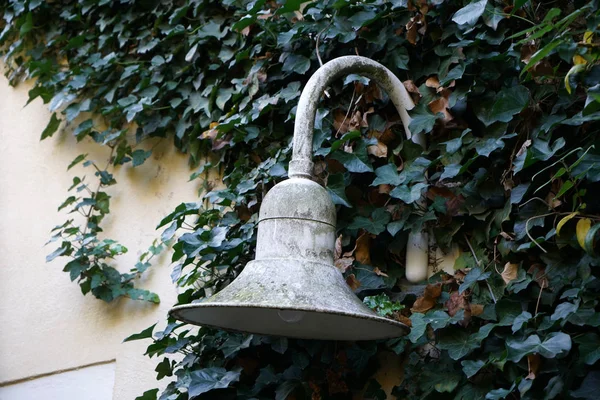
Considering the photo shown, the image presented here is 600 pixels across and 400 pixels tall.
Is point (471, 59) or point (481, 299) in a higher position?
point (471, 59)

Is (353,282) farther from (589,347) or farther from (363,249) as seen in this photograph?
(589,347)

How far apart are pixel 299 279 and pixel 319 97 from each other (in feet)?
1.67

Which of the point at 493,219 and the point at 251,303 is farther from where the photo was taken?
the point at 493,219

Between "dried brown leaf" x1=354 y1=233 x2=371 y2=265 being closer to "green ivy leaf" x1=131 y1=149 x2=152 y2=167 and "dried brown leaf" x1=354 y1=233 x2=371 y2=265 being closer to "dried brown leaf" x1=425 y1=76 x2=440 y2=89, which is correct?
"dried brown leaf" x1=425 y1=76 x2=440 y2=89

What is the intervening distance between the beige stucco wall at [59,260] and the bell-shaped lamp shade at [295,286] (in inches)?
41.7

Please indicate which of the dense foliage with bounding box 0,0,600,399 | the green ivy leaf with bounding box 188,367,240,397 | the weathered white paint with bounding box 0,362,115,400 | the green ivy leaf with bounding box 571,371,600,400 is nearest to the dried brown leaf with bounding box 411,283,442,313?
the dense foliage with bounding box 0,0,600,399

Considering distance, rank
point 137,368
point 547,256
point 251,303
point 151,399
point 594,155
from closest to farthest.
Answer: point 251,303 → point 594,155 → point 547,256 → point 151,399 → point 137,368

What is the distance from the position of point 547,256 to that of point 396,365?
0.53 meters

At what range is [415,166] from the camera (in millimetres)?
2062

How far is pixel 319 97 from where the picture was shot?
1810mm

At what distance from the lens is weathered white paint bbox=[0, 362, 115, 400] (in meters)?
2.82

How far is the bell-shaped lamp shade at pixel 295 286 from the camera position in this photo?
1.49 meters

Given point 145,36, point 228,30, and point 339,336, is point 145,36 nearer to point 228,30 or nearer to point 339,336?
point 228,30

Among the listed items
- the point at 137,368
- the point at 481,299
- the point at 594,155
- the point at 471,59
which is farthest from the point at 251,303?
the point at 137,368
